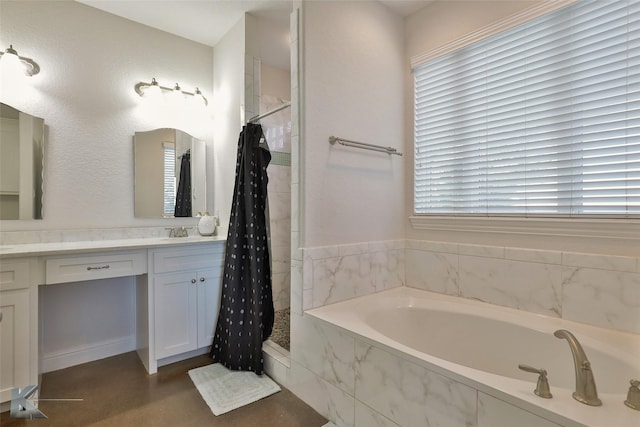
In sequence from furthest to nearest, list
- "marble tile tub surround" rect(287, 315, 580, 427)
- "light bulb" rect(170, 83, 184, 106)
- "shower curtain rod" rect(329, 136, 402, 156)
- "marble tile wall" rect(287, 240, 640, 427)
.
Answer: "light bulb" rect(170, 83, 184, 106)
"shower curtain rod" rect(329, 136, 402, 156)
"marble tile wall" rect(287, 240, 640, 427)
"marble tile tub surround" rect(287, 315, 580, 427)

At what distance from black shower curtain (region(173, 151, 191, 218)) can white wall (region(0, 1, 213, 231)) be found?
0.58ft

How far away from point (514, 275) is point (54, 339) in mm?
3083

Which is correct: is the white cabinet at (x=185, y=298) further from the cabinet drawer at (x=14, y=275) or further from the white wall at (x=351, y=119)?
the white wall at (x=351, y=119)

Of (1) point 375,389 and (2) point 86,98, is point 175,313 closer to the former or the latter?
(1) point 375,389

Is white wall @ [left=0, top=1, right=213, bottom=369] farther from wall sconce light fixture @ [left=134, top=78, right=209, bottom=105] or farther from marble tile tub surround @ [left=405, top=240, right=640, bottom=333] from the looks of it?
marble tile tub surround @ [left=405, top=240, right=640, bottom=333]

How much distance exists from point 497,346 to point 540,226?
2.33 ft

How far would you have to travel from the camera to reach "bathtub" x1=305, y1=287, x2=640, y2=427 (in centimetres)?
94

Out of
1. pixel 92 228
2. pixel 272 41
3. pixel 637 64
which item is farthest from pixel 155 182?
pixel 637 64

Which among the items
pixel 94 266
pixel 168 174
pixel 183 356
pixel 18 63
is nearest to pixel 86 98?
pixel 18 63

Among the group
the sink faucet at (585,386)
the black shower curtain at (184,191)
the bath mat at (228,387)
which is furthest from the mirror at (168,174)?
the sink faucet at (585,386)

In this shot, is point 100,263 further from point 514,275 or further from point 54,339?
point 514,275

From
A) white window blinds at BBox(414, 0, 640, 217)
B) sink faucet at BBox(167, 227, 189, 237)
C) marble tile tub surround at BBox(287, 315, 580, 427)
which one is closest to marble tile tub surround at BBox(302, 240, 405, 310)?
marble tile tub surround at BBox(287, 315, 580, 427)

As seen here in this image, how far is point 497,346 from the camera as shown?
1.67 m

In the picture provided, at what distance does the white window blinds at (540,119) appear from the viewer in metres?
1.47
